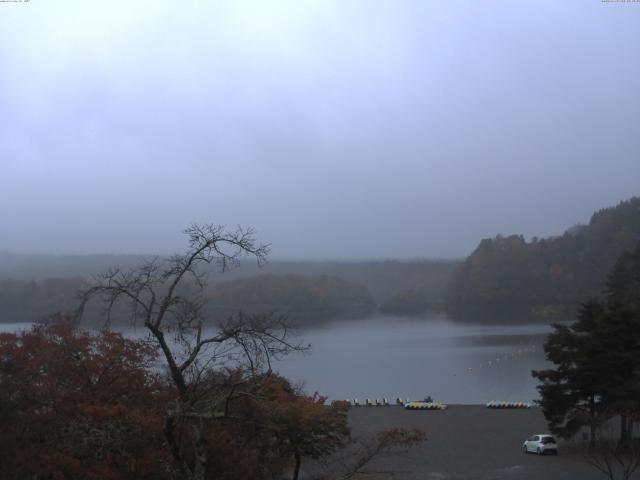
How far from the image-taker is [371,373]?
36.2 metres

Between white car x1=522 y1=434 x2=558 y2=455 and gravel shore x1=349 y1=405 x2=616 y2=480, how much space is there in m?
0.23

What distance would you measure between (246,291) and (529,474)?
74.4 metres

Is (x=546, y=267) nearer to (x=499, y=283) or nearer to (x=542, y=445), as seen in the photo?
(x=499, y=283)

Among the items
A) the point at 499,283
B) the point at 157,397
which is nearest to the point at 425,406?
the point at 157,397

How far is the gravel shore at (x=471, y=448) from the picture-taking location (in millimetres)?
13352

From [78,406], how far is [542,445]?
10.5 m

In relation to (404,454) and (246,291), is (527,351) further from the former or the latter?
(246,291)

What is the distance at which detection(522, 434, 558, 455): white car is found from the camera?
15252mm

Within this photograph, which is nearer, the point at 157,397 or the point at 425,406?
the point at 157,397

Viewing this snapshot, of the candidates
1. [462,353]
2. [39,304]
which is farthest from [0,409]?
[39,304]

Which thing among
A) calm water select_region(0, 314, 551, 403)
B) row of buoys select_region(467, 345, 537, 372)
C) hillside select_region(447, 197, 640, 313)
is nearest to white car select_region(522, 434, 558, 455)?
calm water select_region(0, 314, 551, 403)

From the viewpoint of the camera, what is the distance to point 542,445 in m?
15.3

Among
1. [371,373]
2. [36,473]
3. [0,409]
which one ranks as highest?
[0,409]

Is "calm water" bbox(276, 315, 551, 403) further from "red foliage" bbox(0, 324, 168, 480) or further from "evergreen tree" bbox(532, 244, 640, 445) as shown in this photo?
"red foliage" bbox(0, 324, 168, 480)
